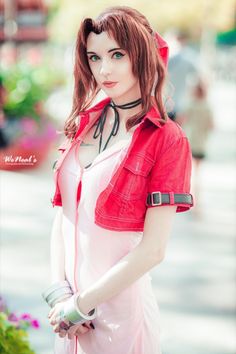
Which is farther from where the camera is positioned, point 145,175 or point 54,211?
point 54,211

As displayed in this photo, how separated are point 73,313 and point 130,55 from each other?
523 mm

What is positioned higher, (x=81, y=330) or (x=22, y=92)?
(x=81, y=330)

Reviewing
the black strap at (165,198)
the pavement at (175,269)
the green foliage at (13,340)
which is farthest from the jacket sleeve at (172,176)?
the pavement at (175,269)

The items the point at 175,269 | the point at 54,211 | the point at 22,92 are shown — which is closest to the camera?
the point at 175,269

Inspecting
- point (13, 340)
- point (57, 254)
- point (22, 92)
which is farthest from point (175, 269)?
point (22, 92)

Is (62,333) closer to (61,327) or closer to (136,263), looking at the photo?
(61,327)

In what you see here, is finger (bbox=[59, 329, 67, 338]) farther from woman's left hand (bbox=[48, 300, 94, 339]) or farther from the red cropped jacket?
the red cropped jacket

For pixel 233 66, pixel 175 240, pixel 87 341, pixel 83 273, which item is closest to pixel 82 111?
pixel 83 273

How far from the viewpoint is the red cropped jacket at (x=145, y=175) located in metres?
1.42

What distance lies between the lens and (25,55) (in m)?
12.4

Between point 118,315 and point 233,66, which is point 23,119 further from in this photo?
point 233,66

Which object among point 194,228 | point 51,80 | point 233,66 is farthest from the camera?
point 233,66

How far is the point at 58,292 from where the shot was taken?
151 centimetres

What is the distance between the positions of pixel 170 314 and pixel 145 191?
2.62 m
